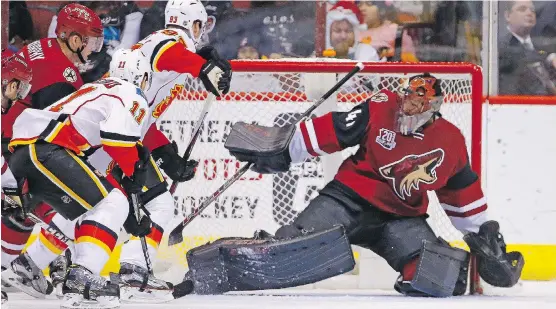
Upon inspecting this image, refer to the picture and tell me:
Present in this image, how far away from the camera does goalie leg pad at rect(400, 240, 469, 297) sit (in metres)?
4.22

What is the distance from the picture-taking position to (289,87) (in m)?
4.70

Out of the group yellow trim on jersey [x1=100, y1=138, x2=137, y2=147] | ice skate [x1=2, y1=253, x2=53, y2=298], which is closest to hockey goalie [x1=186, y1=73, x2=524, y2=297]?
ice skate [x1=2, y1=253, x2=53, y2=298]

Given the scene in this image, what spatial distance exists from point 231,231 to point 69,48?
952 mm

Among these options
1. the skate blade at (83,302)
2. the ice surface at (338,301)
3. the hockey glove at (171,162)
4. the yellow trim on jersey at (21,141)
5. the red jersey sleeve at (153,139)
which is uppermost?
the yellow trim on jersey at (21,141)

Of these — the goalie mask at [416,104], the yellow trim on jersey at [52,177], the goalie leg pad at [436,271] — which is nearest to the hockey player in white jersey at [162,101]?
the yellow trim on jersey at [52,177]

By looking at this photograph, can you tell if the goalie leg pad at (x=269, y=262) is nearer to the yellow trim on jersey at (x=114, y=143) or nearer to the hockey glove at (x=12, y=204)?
the hockey glove at (x=12, y=204)

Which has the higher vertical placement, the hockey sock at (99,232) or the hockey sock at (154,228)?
the hockey sock at (99,232)

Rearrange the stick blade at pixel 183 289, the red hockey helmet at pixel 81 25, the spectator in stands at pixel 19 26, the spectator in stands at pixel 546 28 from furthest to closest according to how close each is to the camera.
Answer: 1. the spectator in stands at pixel 19 26
2. the spectator in stands at pixel 546 28
3. the red hockey helmet at pixel 81 25
4. the stick blade at pixel 183 289

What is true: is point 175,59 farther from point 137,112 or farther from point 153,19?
point 153,19

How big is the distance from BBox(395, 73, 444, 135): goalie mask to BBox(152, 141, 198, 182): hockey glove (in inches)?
30.1

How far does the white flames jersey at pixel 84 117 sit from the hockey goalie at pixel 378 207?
705mm

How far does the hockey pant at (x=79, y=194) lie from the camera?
11.8ft

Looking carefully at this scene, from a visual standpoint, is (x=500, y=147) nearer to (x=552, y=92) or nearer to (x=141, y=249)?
(x=552, y=92)

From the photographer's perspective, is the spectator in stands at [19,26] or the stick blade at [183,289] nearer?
the stick blade at [183,289]
